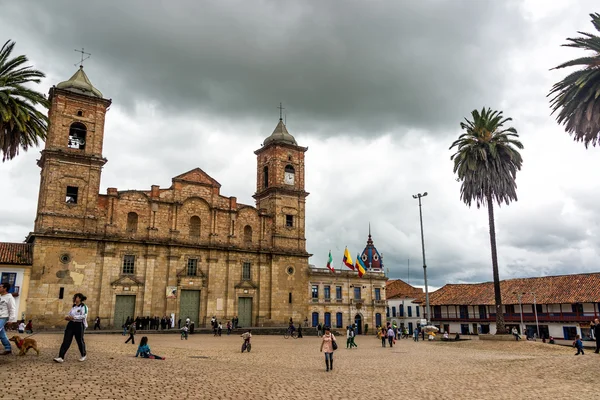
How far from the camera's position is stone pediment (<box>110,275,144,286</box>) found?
38375mm

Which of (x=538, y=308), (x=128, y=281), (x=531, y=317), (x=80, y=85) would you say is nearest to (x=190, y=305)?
(x=128, y=281)

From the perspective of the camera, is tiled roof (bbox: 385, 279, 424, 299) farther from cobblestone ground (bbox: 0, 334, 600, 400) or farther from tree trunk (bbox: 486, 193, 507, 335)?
cobblestone ground (bbox: 0, 334, 600, 400)

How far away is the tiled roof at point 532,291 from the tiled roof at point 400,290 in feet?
45.2

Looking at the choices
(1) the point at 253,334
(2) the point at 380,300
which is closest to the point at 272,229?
(1) the point at 253,334

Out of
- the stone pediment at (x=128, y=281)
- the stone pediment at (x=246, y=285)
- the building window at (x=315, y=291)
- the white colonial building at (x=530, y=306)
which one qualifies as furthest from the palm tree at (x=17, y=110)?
the white colonial building at (x=530, y=306)

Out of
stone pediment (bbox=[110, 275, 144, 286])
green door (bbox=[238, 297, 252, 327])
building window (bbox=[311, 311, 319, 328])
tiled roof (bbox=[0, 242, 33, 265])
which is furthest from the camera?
building window (bbox=[311, 311, 319, 328])

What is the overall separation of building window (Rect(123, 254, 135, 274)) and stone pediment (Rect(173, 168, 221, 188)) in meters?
8.64

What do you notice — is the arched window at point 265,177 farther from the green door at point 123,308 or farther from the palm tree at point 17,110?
the palm tree at point 17,110

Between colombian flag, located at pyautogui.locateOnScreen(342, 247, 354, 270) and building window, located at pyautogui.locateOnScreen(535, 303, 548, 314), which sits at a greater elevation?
colombian flag, located at pyautogui.locateOnScreen(342, 247, 354, 270)

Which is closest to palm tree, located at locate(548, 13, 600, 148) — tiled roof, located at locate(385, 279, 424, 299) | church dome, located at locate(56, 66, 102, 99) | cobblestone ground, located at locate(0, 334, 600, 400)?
cobblestone ground, located at locate(0, 334, 600, 400)

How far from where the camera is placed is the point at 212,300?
43.0 metres

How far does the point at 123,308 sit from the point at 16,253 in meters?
9.33

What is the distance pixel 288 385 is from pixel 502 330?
84.7 ft

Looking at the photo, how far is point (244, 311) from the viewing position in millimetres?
44875
